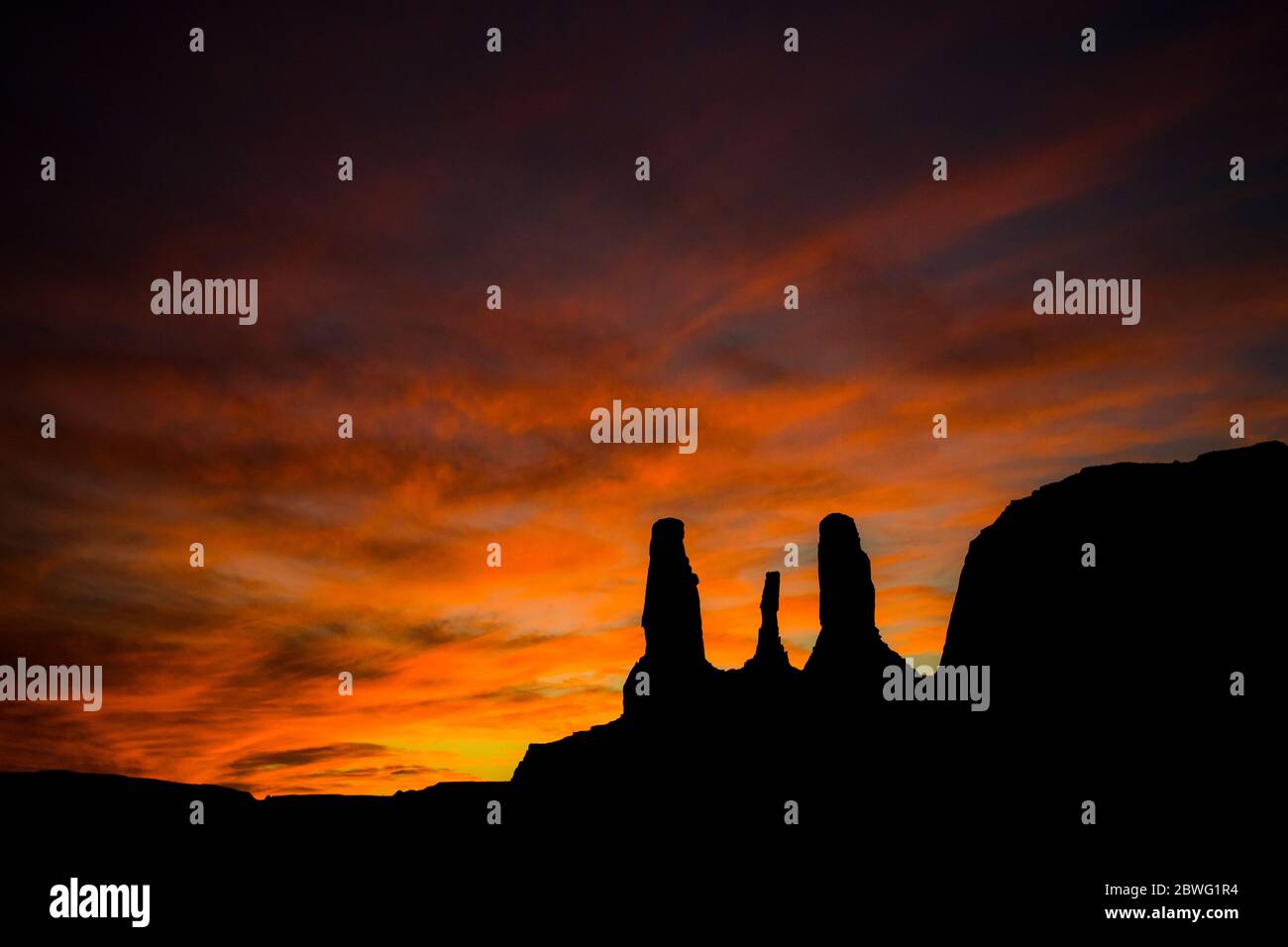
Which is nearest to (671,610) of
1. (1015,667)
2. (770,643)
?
(770,643)

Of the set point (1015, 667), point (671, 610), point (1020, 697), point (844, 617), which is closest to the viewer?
point (1020, 697)

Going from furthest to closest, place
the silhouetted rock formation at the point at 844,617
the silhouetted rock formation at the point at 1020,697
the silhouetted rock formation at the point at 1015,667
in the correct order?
the silhouetted rock formation at the point at 844,617, the silhouetted rock formation at the point at 1015,667, the silhouetted rock formation at the point at 1020,697

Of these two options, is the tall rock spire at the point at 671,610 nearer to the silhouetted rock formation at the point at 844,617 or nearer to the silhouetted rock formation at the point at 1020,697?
the silhouetted rock formation at the point at 1020,697

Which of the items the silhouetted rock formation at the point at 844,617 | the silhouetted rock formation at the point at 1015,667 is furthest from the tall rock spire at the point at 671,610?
the silhouetted rock formation at the point at 844,617

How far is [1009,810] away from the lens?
70.2 metres

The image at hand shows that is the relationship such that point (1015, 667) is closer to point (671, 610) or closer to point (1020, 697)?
point (1020, 697)

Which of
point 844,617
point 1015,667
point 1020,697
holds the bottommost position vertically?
point 1020,697

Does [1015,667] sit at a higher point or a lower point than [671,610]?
lower

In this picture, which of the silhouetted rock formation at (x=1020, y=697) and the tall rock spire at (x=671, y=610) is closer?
the silhouetted rock formation at (x=1020, y=697)

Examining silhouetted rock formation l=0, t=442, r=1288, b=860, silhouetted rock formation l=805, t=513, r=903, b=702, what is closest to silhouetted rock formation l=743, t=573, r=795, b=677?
silhouetted rock formation l=0, t=442, r=1288, b=860

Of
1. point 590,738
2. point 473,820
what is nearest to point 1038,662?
point 590,738
